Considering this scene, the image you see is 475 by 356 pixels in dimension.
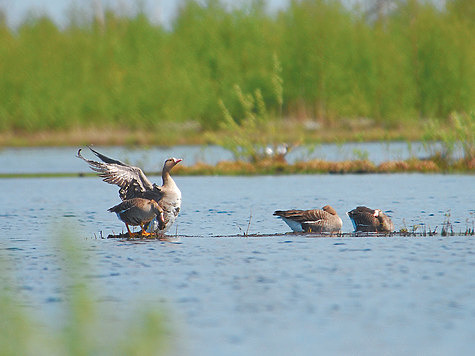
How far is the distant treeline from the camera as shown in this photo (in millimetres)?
62562

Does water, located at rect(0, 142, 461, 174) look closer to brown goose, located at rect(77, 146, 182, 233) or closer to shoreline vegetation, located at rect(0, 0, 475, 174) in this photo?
shoreline vegetation, located at rect(0, 0, 475, 174)

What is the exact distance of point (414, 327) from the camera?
10.0 meters

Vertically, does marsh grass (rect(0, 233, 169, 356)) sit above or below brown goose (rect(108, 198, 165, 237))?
below

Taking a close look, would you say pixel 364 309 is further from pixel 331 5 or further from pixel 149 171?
pixel 331 5

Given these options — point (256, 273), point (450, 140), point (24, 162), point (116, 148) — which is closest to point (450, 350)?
point (256, 273)

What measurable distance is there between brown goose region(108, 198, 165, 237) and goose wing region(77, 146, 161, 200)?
19.0 inches

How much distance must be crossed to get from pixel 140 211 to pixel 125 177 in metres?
0.93

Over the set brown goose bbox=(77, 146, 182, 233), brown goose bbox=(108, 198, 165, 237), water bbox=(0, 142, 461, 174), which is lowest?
brown goose bbox=(108, 198, 165, 237)

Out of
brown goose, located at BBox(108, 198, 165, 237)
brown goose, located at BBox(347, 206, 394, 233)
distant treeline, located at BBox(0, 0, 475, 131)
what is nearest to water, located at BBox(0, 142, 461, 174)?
distant treeline, located at BBox(0, 0, 475, 131)

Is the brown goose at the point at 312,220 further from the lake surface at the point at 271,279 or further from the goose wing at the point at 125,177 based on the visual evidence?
the goose wing at the point at 125,177

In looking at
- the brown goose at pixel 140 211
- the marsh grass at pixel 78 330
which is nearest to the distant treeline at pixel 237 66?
the brown goose at pixel 140 211

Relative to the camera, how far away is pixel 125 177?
674 inches

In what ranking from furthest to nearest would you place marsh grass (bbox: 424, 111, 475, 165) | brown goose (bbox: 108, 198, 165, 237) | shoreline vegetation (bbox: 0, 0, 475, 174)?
shoreline vegetation (bbox: 0, 0, 475, 174)
marsh grass (bbox: 424, 111, 475, 165)
brown goose (bbox: 108, 198, 165, 237)

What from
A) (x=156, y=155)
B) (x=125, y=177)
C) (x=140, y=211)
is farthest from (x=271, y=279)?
(x=156, y=155)
